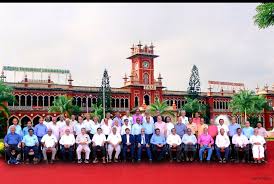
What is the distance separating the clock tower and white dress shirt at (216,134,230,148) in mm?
45206

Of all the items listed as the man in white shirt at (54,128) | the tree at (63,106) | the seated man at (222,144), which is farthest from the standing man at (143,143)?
the tree at (63,106)

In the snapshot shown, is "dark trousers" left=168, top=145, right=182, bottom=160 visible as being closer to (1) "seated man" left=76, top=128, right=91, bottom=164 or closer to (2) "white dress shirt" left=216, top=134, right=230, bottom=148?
(2) "white dress shirt" left=216, top=134, right=230, bottom=148

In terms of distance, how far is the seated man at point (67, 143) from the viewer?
455 inches

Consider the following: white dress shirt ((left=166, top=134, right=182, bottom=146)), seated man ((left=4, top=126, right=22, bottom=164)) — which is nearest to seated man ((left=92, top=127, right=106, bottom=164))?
white dress shirt ((left=166, top=134, right=182, bottom=146))

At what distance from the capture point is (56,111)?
48.8 m

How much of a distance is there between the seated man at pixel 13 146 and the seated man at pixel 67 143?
1.18 metres


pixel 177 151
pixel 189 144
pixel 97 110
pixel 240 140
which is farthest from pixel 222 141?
pixel 97 110

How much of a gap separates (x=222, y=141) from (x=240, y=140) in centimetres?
57

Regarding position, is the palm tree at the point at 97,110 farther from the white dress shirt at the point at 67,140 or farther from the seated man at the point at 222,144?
the seated man at the point at 222,144

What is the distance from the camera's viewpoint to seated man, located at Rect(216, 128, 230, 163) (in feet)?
38.1

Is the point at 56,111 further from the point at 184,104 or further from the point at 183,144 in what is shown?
the point at 183,144

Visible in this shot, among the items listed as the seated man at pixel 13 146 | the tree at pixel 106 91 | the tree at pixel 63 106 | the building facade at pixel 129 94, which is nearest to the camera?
the seated man at pixel 13 146

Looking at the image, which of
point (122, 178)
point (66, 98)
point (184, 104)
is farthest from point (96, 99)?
point (122, 178)

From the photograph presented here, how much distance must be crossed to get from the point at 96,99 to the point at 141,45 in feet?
34.8
